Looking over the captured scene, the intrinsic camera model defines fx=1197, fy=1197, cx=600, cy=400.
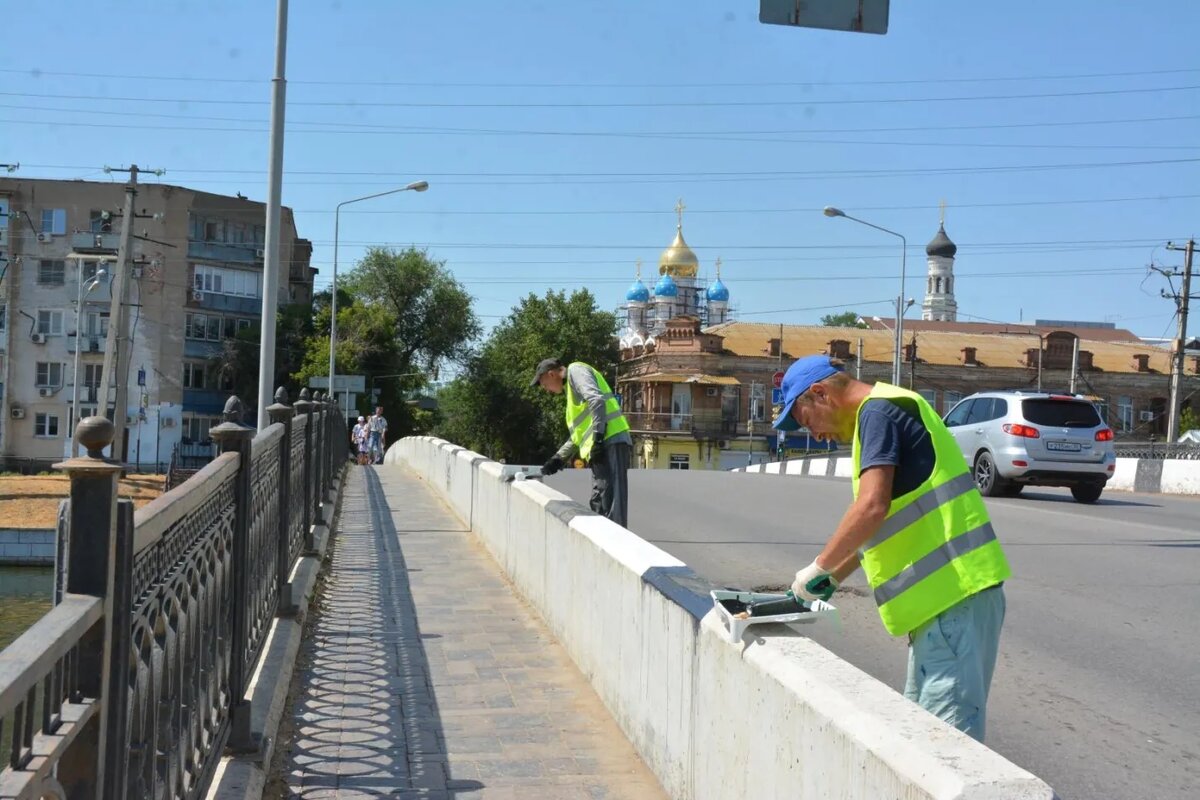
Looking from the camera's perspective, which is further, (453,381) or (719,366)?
(453,381)

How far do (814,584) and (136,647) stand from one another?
1.96 metres

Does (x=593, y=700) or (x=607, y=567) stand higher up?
(x=607, y=567)

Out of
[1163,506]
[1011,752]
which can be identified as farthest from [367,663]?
[1163,506]

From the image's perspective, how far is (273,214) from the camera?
523 inches

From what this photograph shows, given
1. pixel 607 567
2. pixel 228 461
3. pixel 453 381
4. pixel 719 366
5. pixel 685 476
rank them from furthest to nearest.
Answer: pixel 453 381 → pixel 719 366 → pixel 685 476 → pixel 607 567 → pixel 228 461

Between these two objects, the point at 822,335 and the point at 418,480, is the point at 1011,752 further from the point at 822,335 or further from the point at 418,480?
the point at 822,335

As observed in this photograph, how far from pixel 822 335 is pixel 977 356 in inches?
394

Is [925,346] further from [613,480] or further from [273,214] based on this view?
[613,480]

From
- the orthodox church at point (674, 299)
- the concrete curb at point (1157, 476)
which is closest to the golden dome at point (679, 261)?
the orthodox church at point (674, 299)

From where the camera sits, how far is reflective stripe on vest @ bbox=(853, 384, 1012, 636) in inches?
140

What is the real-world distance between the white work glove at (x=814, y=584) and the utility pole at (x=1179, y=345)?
134 ft

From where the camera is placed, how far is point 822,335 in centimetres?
7950

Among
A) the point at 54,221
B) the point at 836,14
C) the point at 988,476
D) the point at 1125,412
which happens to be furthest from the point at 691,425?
the point at 836,14

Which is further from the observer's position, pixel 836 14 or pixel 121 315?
pixel 121 315
